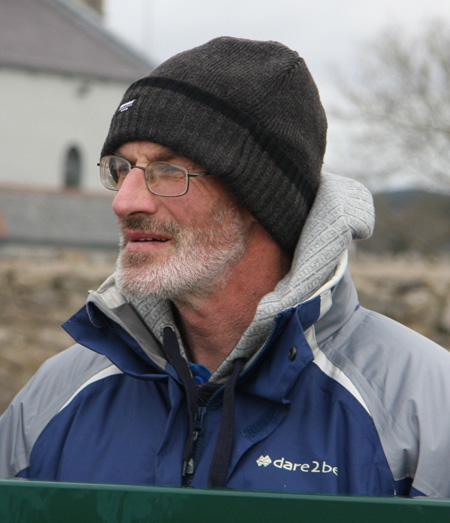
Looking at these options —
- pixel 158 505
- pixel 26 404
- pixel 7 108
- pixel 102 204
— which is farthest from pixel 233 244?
pixel 7 108

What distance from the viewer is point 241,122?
2.43m

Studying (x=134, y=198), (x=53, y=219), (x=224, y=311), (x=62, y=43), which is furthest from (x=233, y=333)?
(x=62, y=43)

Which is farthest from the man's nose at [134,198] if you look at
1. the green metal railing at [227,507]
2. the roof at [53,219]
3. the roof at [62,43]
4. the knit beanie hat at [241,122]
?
the roof at [62,43]

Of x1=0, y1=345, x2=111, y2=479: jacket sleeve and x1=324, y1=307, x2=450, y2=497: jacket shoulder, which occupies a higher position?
x1=324, y1=307, x2=450, y2=497: jacket shoulder

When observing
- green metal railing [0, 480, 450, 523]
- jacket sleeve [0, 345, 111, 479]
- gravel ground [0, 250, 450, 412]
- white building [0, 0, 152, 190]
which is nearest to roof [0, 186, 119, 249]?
white building [0, 0, 152, 190]

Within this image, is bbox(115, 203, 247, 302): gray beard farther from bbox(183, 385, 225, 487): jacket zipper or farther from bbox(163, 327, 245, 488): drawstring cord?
bbox(183, 385, 225, 487): jacket zipper

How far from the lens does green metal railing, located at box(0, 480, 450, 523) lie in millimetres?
1421

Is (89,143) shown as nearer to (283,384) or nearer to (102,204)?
(102,204)

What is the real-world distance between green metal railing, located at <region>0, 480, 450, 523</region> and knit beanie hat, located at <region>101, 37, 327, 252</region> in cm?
115

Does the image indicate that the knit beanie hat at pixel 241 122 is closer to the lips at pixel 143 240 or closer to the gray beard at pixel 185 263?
the gray beard at pixel 185 263

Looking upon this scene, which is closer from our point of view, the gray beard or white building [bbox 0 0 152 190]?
the gray beard

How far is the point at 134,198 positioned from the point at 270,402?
643 mm

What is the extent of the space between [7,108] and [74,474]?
29.8 metres

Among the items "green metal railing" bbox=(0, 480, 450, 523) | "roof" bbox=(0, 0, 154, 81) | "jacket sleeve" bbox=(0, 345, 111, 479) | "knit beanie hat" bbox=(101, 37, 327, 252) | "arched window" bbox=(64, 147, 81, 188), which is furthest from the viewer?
"arched window" bbox=(64, 147, 81, 188)
